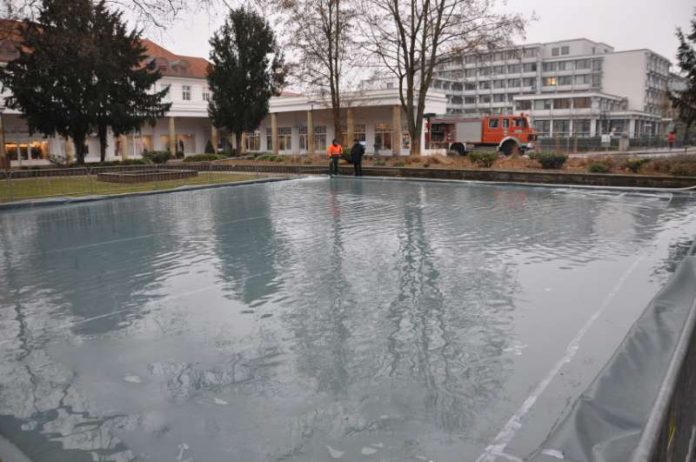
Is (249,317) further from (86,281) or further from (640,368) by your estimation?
(640,368)

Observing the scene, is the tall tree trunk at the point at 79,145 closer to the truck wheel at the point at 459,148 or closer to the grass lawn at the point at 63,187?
the grass lawn at the point at 63,187

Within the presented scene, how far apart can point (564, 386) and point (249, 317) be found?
10.8 feet

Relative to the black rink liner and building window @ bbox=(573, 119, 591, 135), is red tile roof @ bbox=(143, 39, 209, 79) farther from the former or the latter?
building window @ bbox=(573, 119, 591, 135)

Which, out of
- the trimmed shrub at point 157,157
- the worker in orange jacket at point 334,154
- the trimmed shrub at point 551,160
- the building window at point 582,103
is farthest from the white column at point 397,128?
the building window at point 582,103

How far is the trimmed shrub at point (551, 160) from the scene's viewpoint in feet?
74.9

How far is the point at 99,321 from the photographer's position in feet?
20.2

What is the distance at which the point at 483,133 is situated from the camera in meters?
39.2

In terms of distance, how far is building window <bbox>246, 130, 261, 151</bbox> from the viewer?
58.3m

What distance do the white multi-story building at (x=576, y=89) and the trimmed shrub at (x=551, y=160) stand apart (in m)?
59.7

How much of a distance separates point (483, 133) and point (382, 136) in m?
12.0

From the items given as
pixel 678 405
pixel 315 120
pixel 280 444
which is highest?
pixel 315 120

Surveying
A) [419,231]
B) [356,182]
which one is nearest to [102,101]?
[356,182]

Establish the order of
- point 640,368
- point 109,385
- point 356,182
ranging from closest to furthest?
1. point 640,368
2. point 109,385
3. point 356,182

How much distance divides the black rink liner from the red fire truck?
3354 centimetres
